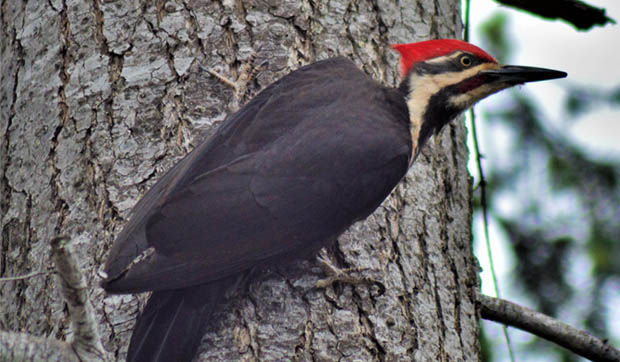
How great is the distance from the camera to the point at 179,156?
8.38 feet

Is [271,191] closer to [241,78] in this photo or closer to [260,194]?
[260,194]

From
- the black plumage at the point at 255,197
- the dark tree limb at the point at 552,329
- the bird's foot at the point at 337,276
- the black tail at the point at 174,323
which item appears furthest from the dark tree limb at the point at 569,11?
the black tail at the point at 174,323

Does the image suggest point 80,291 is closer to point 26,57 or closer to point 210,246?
point 210,246

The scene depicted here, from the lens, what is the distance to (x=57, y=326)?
2.40 metres

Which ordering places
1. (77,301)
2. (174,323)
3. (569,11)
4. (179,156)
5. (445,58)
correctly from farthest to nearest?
1. (569,11)
2. (445,58)
3. (179,156)
4. (174,323)
5. (77,301)

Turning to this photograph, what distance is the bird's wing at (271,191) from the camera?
2.24 m

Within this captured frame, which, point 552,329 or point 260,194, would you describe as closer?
point 260,194

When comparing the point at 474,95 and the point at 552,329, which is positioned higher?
the point at 474,95

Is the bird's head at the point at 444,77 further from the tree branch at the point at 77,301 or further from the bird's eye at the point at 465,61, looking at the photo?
the tree branch at the point at 77,301

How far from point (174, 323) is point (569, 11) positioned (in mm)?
2296

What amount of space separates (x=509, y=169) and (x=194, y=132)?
197 cm

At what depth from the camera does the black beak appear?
2.70 m

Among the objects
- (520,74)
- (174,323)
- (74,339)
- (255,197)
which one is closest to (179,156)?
(255,197)

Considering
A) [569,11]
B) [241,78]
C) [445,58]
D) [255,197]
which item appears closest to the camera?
[255,197]
